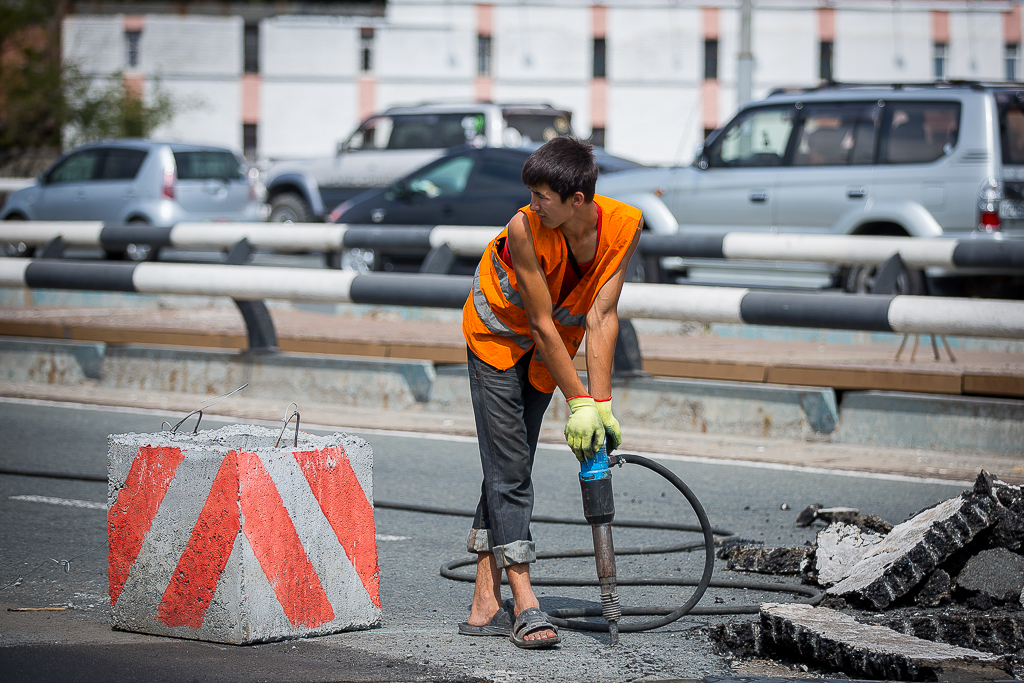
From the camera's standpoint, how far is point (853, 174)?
11578 millimetres

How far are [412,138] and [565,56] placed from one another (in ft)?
102

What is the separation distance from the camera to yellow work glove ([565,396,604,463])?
368 cm

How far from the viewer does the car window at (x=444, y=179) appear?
1447 cm

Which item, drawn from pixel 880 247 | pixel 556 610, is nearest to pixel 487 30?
pixel 880 247

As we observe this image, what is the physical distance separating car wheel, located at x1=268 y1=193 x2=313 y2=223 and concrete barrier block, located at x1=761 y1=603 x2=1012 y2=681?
15587mm

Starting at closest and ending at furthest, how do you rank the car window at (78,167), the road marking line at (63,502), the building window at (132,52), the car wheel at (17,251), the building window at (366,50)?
the road marking line at (63,502) → the car wheel at (17,251) → the car window at (78,167) → the building window at (366,50) → the building window at (132,52)

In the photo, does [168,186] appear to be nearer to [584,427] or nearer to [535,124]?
[535,124]

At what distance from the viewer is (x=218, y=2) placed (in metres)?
52.5

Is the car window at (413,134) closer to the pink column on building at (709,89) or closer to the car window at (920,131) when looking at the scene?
the car window at (920,131)

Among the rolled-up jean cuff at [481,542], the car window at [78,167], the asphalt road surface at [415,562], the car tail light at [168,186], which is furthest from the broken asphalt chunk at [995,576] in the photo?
the car window at [78,167]

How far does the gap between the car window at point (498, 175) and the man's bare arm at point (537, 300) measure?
10.4m

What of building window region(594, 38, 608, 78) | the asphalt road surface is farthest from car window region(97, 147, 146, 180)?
building window region(594, 38, 608, 78)

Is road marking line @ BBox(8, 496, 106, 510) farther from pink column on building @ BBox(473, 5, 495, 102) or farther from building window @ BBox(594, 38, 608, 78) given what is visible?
building window @ BBox(594, 38, 608, 78)

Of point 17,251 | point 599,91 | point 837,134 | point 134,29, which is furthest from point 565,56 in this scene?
point 837,134
